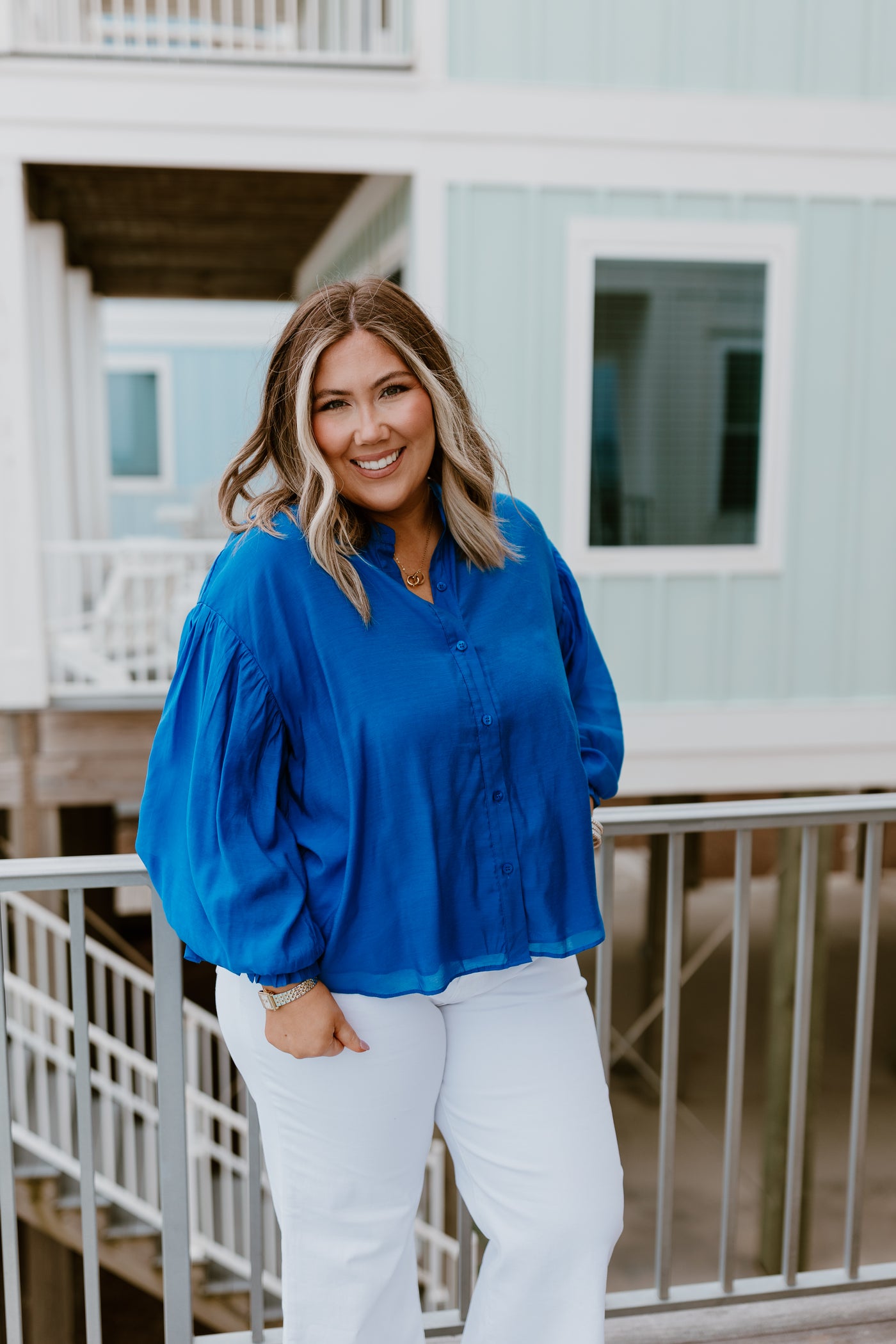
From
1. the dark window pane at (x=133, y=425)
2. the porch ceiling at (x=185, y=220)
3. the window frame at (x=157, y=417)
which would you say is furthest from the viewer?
the dark window pane at (x=133, y=425)

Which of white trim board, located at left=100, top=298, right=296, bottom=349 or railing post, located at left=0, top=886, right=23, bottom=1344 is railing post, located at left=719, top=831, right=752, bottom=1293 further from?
white trim board, located at left=100, top=298, right=296, bottom=349

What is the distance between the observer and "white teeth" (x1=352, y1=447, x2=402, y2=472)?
1.34m

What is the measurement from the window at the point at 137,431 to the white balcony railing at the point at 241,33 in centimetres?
508

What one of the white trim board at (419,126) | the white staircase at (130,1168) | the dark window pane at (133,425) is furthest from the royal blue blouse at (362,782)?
the dark window pane at (133,425)

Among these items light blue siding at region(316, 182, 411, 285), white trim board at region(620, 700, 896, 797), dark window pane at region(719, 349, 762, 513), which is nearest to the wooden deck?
white trim board at region(620, 700, 896, 797)

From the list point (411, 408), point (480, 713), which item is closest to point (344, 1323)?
point (480, 713)

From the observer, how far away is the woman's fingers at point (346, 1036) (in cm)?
129

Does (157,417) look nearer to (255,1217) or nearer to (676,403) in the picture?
(676,403)

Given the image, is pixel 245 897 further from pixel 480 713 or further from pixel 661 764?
pixel 661 764

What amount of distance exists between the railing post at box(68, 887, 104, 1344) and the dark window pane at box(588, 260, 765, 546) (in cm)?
441

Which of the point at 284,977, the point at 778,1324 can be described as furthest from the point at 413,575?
the point at 778,1324

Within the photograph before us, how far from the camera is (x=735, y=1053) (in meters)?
1.95

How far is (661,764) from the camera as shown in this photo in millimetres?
5883

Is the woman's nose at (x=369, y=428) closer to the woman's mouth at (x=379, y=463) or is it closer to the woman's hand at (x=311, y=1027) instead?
the woman's mouth at (x=379, y=463)
